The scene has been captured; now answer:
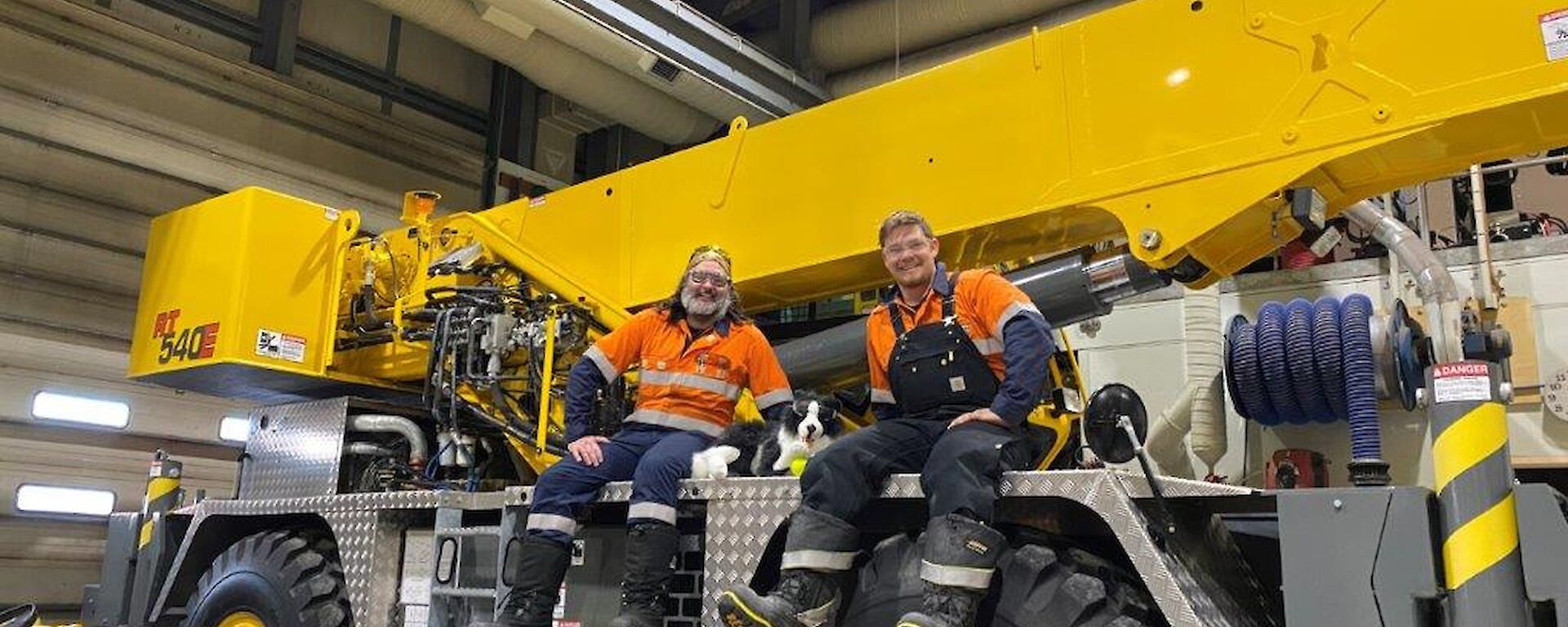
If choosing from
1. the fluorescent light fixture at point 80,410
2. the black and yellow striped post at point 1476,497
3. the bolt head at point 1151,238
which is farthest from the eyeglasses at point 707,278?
the fluorescent light fixture at point 80,410

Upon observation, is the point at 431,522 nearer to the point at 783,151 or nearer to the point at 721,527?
the point at 721,527

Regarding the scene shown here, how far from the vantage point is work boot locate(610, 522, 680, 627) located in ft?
12.9

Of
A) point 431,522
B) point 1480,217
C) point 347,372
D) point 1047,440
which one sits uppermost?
point 1480,217

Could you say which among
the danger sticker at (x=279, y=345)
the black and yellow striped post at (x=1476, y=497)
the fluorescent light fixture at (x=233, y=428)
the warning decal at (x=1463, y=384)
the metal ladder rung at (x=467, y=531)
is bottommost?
the metal ladder rung at (x=467, y=531)

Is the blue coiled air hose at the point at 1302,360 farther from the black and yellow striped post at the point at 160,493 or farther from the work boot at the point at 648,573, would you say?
the black and yellow striped post at the point at 160,493

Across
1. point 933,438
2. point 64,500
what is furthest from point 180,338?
point 933,438

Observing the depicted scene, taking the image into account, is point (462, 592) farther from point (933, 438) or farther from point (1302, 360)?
point (1302, 360)

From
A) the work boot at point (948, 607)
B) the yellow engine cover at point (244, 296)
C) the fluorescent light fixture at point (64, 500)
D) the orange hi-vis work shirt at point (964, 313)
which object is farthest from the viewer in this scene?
the fluorescent light fixture at point (64, 500)

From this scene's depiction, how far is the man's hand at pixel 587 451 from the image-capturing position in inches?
173

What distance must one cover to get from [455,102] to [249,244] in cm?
545

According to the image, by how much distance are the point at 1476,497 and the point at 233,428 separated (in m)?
8.99

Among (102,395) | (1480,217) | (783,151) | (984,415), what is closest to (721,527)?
(984,415)

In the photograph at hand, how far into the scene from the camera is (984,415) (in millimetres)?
3502

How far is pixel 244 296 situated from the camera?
6.07m
